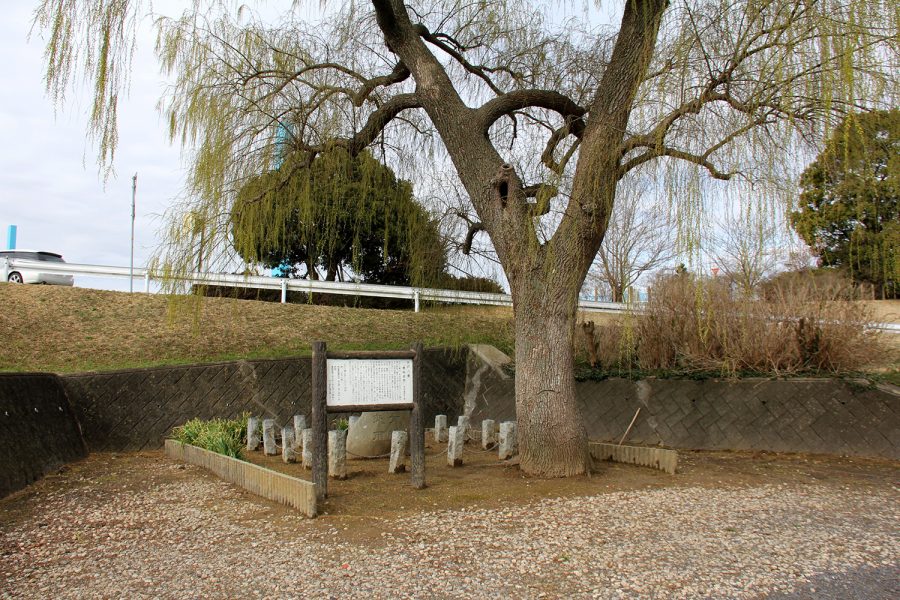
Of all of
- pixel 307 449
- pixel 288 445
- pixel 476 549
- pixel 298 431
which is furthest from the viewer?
pixel 298 431

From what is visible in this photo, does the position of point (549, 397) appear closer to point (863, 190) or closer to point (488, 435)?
point (488, 435)

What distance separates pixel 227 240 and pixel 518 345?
3196 millimetres

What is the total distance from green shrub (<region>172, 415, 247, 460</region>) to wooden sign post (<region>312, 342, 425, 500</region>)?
182 centimetres

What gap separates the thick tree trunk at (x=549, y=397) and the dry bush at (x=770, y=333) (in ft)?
6.36

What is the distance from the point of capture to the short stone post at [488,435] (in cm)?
797

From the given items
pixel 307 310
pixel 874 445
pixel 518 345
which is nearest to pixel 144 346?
pixel 307 310

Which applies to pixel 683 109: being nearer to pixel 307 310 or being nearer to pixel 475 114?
A: pixel 475 114

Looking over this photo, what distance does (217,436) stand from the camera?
22.4ft

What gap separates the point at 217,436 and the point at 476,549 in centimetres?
398

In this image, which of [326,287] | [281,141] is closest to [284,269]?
[326,287]

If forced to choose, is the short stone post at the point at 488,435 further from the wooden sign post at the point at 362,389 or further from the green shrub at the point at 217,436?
the green shrub at the point at 217,436

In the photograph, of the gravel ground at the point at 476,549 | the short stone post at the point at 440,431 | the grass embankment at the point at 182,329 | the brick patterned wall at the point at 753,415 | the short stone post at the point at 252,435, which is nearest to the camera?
the gravel ground at the point at 476,549

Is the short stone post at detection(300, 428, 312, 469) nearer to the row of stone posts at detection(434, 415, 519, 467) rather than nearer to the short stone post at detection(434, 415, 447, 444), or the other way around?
the row of stone posts at detection(434, 415, 519, 467)

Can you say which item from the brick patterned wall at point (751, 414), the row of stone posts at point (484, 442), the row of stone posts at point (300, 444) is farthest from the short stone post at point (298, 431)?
the brick patterned wall at point (751, 414)
